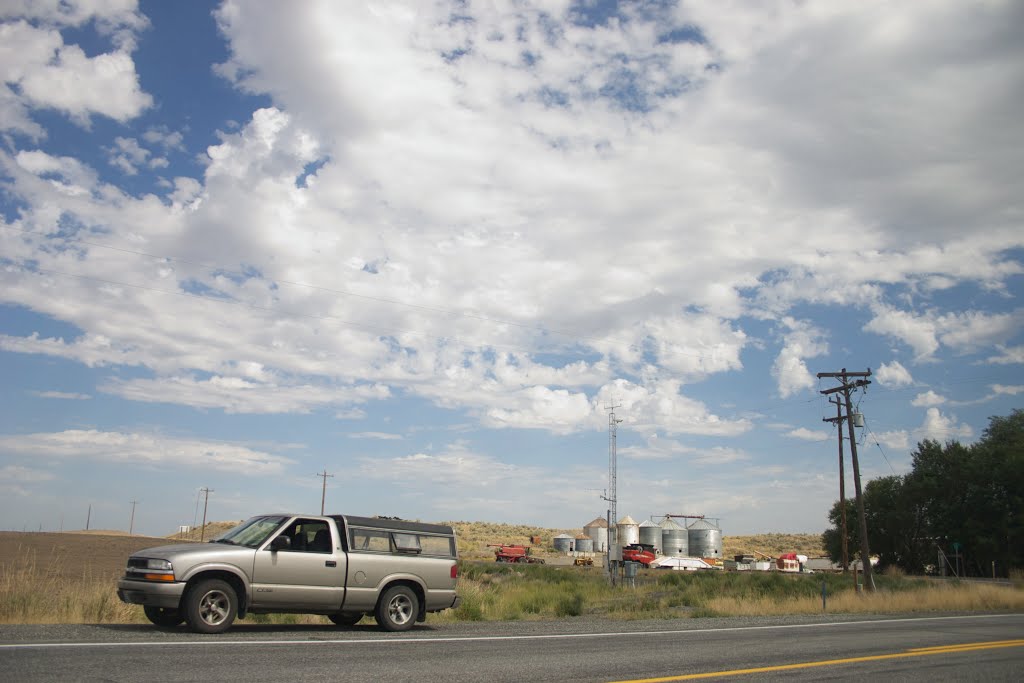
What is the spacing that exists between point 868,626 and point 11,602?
17.0 metres

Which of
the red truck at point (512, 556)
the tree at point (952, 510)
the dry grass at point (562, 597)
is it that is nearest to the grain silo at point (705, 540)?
the tree at point (952, 510)

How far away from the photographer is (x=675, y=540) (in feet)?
285

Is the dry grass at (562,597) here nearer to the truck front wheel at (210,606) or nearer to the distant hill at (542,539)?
the truck front wheel at (210,606)

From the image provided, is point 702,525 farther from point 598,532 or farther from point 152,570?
point 152,570

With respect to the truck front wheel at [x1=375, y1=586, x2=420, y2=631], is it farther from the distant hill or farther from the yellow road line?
the distant hill

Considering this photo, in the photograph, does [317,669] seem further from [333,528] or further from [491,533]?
[491,533]

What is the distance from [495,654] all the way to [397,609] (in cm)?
374

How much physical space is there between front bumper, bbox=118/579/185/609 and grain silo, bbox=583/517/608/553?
3297 inches

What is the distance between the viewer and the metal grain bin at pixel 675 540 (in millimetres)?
86375

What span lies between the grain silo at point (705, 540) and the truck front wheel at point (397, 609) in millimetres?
77904

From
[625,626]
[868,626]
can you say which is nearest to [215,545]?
[625,626]

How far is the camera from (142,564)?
1141 cm

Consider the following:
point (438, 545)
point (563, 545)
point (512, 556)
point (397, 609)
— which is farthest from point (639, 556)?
point (397, 609)

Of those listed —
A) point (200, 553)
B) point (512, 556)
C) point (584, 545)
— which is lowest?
point (512, 556)
